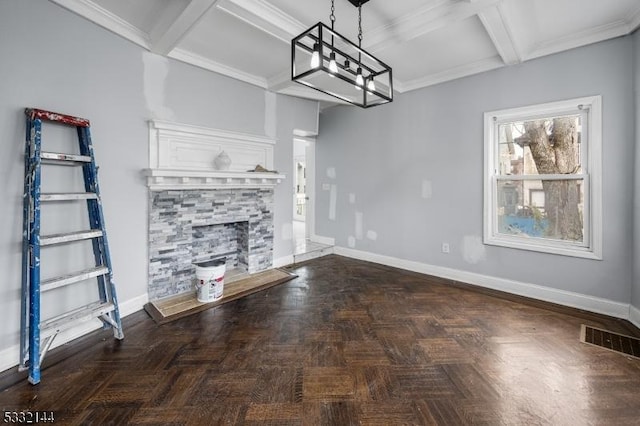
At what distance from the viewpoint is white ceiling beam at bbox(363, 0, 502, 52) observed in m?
2.25

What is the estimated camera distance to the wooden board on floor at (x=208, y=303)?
8.90ft

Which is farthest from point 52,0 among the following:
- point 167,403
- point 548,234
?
point 548,234

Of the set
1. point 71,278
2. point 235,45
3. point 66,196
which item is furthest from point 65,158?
point 235,45

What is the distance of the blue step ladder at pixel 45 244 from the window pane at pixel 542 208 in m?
4.15

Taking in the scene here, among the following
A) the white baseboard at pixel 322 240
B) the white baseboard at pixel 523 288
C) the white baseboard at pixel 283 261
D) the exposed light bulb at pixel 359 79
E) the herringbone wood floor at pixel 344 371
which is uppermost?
the exposed light bulb at pixel 359 79

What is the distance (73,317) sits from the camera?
6.79 feet

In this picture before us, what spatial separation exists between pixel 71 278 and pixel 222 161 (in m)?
1.80

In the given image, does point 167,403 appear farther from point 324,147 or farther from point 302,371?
point 324,147

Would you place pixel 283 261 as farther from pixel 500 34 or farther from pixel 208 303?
pixel 500 34

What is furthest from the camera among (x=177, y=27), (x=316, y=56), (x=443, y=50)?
(x=443, y=50)

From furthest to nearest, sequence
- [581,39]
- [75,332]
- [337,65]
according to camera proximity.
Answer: [581,39], [75,332], [337,65]

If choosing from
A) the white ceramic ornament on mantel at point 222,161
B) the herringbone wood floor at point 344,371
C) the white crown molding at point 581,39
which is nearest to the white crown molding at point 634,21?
the white crown molding at point 581,39

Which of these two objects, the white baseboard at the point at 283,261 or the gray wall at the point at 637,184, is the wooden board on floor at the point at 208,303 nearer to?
the white baseboard at the point at 283,261

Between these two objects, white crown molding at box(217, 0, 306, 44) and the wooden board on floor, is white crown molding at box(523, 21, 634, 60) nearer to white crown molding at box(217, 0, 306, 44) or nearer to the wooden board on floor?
white crown molding at box(217, 0, 306, 44)
